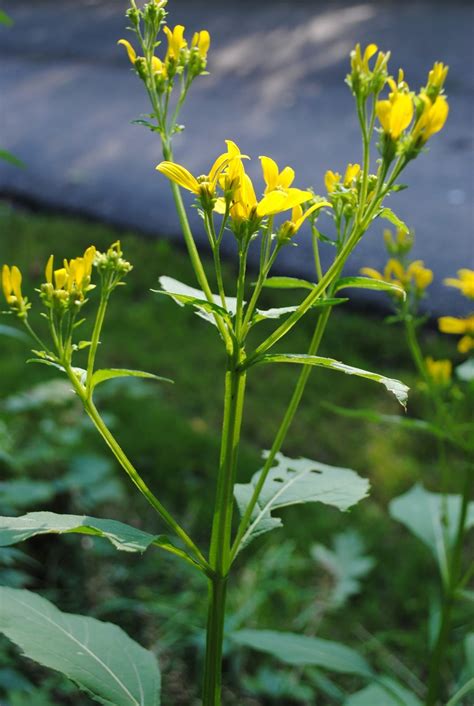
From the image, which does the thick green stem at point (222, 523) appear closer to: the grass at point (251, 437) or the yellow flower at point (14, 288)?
the yellow flower at point (14, 288)

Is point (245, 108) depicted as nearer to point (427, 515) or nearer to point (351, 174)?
point (427, 515)

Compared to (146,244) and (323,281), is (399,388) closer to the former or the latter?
(323,281)

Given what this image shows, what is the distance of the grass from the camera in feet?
7.81

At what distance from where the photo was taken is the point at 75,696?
6.92 feet

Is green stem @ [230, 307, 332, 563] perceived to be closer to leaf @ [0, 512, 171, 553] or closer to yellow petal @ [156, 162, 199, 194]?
leaf @ [0, 512, 171, 553]

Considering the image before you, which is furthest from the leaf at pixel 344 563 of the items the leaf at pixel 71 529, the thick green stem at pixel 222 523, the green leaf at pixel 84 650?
the leaf at pixel 71 529

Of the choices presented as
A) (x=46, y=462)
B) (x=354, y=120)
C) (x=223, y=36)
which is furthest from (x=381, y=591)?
(x=223, y=36)

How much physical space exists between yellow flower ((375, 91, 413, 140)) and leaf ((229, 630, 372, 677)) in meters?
1.01

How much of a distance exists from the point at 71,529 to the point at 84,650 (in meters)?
0.32

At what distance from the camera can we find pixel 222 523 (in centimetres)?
102

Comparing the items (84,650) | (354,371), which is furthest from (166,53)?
(84,650)

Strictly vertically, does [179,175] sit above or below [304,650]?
above

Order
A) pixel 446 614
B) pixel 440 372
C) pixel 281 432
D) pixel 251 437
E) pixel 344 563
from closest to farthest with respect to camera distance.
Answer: pixel 281 432
pixel 446 614
pixel 440 372
pixel 344 563
pixel 251 437

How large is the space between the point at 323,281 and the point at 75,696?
1.59 meters
